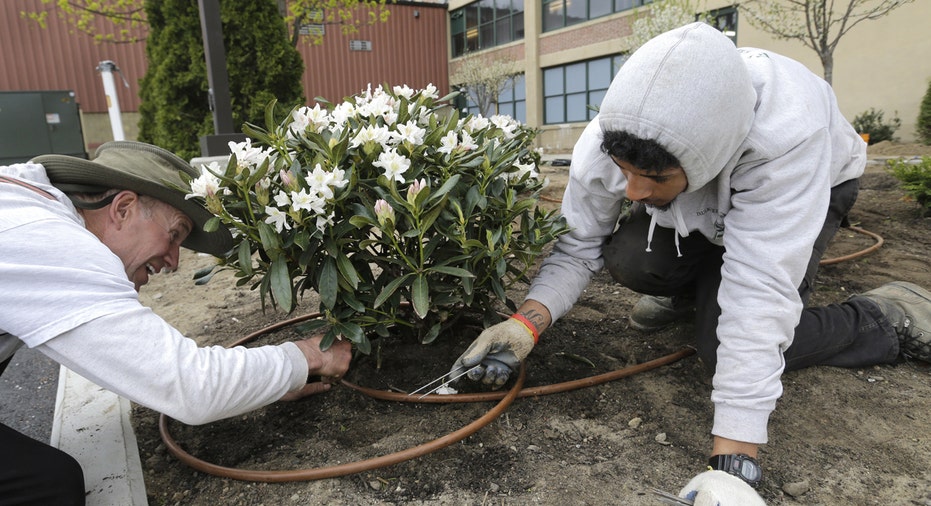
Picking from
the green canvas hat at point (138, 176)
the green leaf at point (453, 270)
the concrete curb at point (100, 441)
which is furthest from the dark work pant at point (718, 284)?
the concrete curb at point (100, 441)

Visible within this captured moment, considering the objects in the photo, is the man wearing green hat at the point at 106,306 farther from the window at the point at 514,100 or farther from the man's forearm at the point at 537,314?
Answer: the window at the point at 514,100

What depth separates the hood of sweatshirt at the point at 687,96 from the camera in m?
1.29

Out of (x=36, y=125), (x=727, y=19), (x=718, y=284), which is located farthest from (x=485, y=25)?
(x=718, y=284)

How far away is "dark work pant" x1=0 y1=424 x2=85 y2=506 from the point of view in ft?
4.24

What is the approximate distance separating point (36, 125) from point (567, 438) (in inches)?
531

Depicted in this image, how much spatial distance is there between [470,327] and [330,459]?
0.78 meters

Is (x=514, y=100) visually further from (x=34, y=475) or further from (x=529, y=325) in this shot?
(x=34, y=475)

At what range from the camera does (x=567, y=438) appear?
1706mm

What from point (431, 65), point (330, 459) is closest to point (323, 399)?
point (330, 459)

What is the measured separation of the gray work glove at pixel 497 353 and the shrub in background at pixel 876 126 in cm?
1115

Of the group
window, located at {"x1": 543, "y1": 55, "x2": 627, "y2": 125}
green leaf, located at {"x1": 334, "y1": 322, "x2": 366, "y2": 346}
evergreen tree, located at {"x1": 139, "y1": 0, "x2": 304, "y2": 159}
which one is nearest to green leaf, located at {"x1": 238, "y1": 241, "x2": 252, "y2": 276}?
green leaf, located at {"x1": 334, "y1": 322, "x2": 366, "y2": 346}

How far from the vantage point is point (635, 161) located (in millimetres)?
1402

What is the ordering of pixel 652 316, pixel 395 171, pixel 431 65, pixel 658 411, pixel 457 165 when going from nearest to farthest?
pixel 395 171 < pixel 457 165 < pixel 658 411 < pixel 652 316 < pixel 431 65

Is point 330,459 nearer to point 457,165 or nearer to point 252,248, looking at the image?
point 252,248
